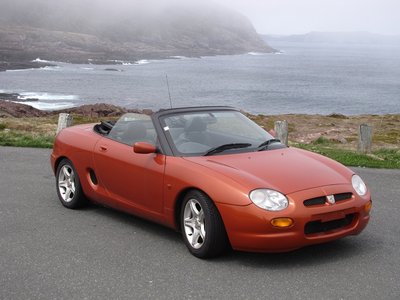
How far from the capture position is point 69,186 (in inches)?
302

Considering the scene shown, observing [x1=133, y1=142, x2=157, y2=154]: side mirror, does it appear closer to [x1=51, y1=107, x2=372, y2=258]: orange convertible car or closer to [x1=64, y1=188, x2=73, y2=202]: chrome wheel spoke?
[x1=51, y1=107, x2=372, y2=258]: orange convertible car

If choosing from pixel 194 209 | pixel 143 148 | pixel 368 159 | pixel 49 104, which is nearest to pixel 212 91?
pixel 49 104

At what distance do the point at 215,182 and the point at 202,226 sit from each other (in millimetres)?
436

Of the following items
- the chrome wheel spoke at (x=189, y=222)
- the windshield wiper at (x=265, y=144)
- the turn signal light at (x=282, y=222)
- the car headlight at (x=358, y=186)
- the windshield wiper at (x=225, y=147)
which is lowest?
the chrome wheel spoke at (x=189, y=222)

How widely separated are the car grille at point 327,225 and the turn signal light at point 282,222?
0.17 metres

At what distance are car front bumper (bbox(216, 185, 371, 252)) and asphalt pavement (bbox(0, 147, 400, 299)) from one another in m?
0.24

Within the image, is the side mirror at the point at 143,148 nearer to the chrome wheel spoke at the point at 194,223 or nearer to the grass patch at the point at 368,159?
the chrome wheel spoke at the point at 194,223

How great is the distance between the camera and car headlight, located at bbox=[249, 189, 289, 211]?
5191mm

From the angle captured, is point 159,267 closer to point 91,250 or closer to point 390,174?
point 91,250

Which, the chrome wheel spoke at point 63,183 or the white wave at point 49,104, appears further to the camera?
the white wave at point 49,104

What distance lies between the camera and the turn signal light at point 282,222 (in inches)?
202

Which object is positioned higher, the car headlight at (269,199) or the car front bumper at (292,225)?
the car headlight at (269,199)

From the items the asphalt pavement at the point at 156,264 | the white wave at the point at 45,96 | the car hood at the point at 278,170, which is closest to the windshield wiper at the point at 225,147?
the car hood at the point at 278,170

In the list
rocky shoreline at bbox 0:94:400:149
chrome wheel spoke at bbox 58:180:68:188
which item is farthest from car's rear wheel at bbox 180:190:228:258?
rocky shoreline at bbox 0:94:400:149
